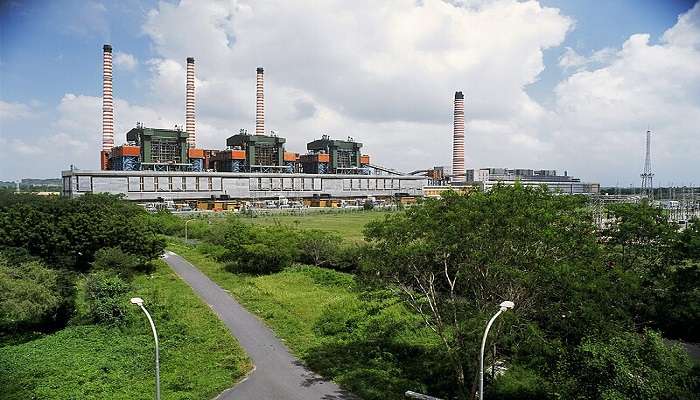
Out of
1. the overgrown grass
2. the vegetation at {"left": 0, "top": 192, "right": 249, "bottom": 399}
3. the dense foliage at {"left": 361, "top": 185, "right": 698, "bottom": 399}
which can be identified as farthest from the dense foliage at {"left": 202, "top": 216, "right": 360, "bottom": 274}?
the dense foliage at {"left": 361, "top": 185, "right": 698, "bottom": 399}

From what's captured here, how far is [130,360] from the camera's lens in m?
17.0

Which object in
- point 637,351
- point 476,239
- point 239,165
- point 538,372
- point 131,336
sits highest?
point 239,165

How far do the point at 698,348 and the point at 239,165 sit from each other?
2695 inches

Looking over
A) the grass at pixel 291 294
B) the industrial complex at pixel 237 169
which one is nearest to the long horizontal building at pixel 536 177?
the industrial complex at pixel 237 169

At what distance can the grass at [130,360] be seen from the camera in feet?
47.5

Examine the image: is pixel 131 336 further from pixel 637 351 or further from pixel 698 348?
pixel 698 348

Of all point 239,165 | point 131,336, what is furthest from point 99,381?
point 239,165

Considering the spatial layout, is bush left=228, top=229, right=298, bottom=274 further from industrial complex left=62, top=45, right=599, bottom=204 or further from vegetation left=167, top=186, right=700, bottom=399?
industrial complex left=62, top=45, right=599, bottom=204

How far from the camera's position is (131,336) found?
66.0ft

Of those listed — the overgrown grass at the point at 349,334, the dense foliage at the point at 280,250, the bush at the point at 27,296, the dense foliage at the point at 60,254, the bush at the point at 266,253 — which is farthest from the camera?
the dense foliage at the point at 280,250

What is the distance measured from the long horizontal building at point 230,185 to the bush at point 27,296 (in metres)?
41.6

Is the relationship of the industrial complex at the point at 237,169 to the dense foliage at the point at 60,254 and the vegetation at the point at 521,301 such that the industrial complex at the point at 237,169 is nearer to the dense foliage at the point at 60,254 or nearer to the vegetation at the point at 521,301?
the dense foliage at the point at 60,254

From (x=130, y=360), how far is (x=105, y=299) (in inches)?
232

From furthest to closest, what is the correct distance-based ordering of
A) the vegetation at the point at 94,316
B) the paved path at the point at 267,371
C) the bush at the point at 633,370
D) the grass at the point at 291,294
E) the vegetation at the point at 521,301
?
the grass at the point at 291,294, the vegetation at the point at 94,316, the paved path at the point at 267,371, the vegetation at the point at 521,301, the bush at the point at 633,370
